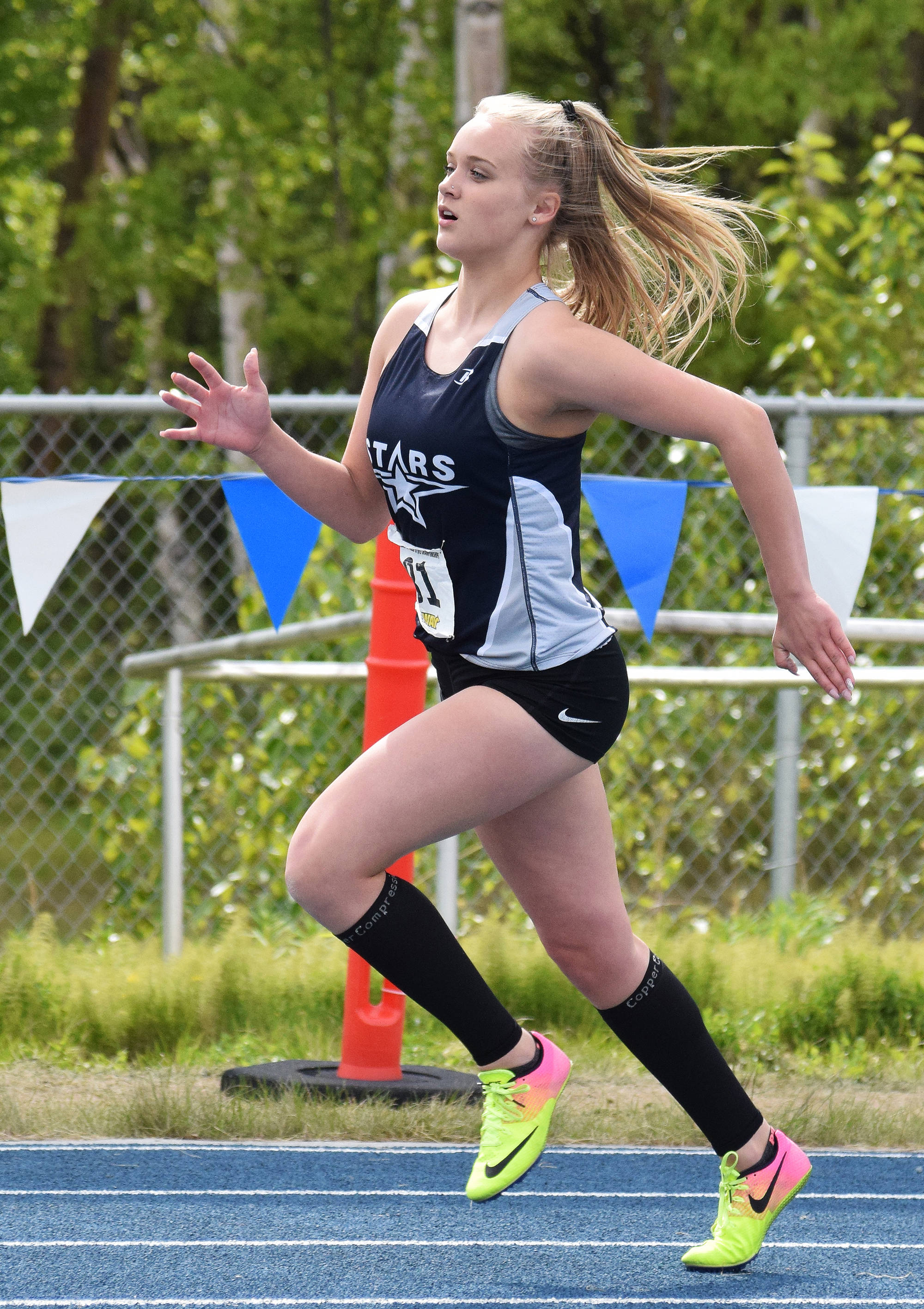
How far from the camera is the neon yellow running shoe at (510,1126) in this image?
2.71 meters

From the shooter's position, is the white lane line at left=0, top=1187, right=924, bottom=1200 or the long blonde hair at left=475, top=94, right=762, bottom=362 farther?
the white lane line at left=0, top=1187, right=924, bottom=1200

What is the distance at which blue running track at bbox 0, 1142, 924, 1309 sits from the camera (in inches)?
110

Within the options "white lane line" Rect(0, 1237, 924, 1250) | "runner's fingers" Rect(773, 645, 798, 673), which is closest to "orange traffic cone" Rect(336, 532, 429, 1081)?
"white lane line" Rect(0, 1237, 924, 1250)

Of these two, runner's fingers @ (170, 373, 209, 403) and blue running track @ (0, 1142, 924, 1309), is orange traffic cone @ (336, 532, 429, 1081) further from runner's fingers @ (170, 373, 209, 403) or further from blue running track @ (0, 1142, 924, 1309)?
runner's fingers @ (170, 373, 209, 403)

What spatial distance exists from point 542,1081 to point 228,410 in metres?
1.28

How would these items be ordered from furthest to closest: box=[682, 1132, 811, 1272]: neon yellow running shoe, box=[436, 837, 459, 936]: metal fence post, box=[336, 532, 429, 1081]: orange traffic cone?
box=[436, 837, 459, 936]: metal fence post, box=[336, 532, 429, 1081]: orange traffic cone, box=[682, 1132, 811, 1272]: neon yellow running shoe

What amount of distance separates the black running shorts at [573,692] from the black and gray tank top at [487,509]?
0.02 metres

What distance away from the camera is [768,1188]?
285 cm

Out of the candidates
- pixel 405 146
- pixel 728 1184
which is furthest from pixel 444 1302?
pixel 405 146

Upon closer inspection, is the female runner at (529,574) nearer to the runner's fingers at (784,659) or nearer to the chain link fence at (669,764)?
the runner's fingers at (784,659)

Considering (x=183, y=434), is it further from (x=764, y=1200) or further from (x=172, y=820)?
(x=172, y=820)

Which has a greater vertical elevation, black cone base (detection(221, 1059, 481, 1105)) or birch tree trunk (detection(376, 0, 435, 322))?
birch tree trunk (detection(376, 0, 435, 322))

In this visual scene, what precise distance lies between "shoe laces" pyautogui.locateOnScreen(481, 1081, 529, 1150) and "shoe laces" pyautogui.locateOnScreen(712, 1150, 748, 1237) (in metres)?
0.40

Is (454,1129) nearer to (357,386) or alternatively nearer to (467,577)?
(467,577)
